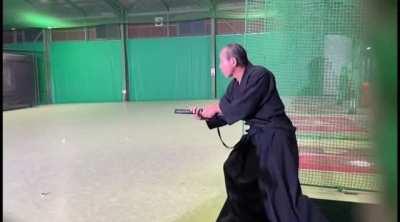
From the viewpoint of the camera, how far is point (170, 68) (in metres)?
16.0

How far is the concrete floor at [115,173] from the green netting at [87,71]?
7.10 m

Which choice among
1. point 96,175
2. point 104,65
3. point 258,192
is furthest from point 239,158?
point 104,65

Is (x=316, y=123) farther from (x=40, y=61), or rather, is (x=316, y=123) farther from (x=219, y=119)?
(x=40, y=61)

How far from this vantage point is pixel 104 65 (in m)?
16.5

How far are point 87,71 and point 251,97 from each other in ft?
49.1

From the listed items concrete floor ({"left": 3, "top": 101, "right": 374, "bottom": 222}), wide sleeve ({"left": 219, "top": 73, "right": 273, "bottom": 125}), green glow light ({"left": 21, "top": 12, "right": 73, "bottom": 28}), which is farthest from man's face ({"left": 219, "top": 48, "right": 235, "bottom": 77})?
green glow light ({"left": 21, "top": 12, "right": 73, "bottom": 28})

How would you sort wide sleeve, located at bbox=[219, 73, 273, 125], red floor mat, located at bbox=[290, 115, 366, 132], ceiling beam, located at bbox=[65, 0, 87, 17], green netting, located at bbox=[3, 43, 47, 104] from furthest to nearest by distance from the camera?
green netting, located at bbox=[3, 43, 47, 104] → ceiling beam, located at bbox=[65, 0, 87, 17] → red floor mat, located at bbox=[290, 115, 366, 132] → wide sleeve, located at bbox=[219, 73, 273, 125]

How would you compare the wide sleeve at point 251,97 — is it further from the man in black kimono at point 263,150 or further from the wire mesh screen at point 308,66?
the wire mesh screen at point 308,66

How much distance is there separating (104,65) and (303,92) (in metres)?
12.8

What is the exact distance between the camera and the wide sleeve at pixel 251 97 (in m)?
2.47

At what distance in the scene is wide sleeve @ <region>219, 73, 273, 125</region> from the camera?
2.47m

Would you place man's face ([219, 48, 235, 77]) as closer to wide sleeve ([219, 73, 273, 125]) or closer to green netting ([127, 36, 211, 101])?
wide sleeve ([219, 73, 273, 125])

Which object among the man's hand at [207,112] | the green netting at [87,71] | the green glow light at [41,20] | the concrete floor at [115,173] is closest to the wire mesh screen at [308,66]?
the concrete floor at [115,173]

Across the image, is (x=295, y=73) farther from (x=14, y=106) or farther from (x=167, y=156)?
(x=14, y=106)
